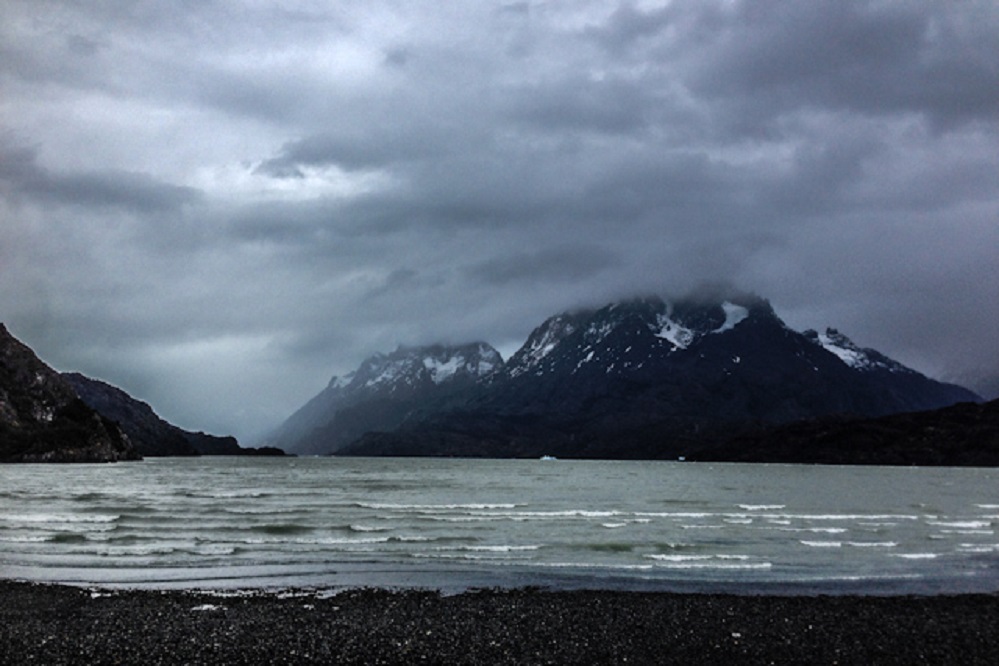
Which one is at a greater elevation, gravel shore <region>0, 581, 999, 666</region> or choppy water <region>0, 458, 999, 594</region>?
gravel shore <region>0, 581, 999, 666</region>

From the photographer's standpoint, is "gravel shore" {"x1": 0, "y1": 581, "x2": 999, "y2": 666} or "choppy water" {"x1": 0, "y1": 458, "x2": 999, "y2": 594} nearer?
"gravel shore" {"x1": 0, "y1": 581, "x2": 999, "y2": 666}

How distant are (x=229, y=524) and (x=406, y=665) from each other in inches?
1648

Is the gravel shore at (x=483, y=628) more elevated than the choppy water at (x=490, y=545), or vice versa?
the gravel shore at (x=483, y=628)

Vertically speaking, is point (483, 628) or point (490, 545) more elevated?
point (483, 628)

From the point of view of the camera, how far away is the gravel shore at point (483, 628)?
73.4ft

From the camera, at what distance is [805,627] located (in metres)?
26.7

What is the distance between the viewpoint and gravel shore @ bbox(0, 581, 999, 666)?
22.4m

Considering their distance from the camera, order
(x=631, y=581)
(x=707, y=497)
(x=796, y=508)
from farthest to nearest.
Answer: (x=707, y=497) → (x=796, y=508) → (x=631, y=581)

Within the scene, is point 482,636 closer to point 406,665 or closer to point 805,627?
point 406,665

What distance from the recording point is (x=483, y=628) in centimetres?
2570

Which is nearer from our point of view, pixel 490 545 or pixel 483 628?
pixel 483 628

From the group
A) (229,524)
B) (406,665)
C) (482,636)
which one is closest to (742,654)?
(482,636)

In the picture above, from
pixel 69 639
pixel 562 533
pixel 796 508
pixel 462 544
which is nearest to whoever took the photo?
pixel 69 639

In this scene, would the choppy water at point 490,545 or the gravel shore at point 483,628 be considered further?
the choppy water at point 490,545
